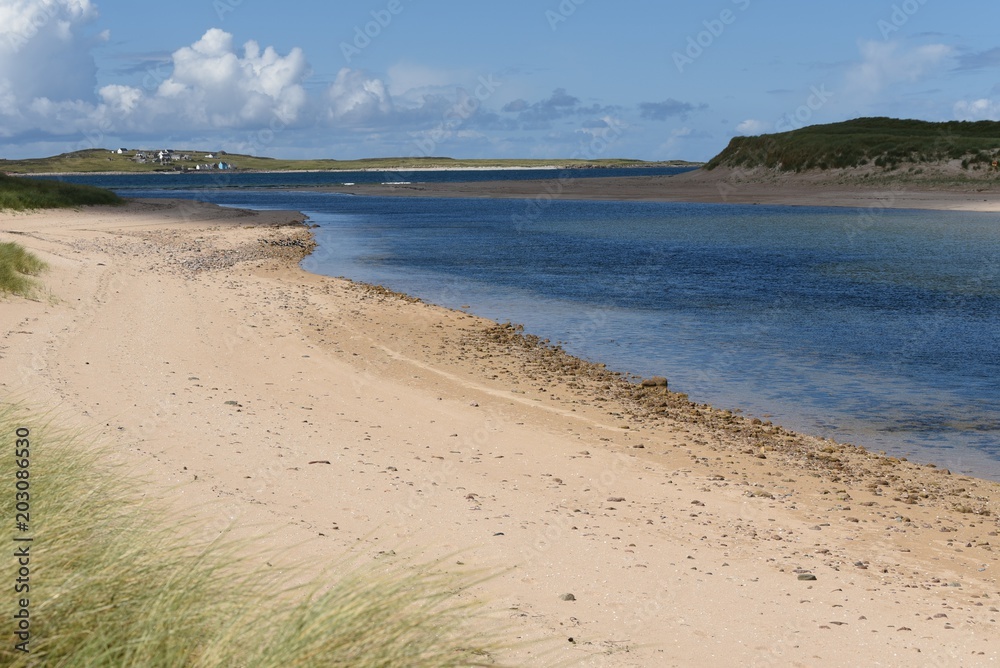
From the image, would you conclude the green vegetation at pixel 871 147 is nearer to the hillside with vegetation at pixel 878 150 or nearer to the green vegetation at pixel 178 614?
the hillside with vegetation at pixel 878 150

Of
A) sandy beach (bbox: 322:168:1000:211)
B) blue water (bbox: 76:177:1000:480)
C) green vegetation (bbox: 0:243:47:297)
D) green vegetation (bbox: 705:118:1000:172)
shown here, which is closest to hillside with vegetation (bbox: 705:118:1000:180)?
green vegetation (bbox: 705:118:1000:172)

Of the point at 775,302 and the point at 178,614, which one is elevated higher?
the point at 178,614

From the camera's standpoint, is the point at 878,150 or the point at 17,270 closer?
the point at 17,270

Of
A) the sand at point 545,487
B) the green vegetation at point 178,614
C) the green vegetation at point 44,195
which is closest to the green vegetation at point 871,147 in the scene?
the green vegetation at point 44,195

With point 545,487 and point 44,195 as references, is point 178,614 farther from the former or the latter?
point 44,195

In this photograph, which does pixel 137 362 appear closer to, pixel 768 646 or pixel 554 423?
pixel 554 423

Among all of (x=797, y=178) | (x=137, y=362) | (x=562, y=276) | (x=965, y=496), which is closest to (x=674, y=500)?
(x=965, y=496)

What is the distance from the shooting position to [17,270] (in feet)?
63.6

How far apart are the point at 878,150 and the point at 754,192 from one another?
1038 cm

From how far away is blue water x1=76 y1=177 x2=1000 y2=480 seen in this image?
14.1 metres

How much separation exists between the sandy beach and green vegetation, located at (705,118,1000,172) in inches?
65.8

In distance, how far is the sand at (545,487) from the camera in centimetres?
→ 643

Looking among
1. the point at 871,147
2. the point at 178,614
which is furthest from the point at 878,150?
the point at 178,614

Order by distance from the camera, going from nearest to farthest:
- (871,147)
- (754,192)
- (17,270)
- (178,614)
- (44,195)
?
(178,614), (17,270), (44,195), (871,147), (754,192)
